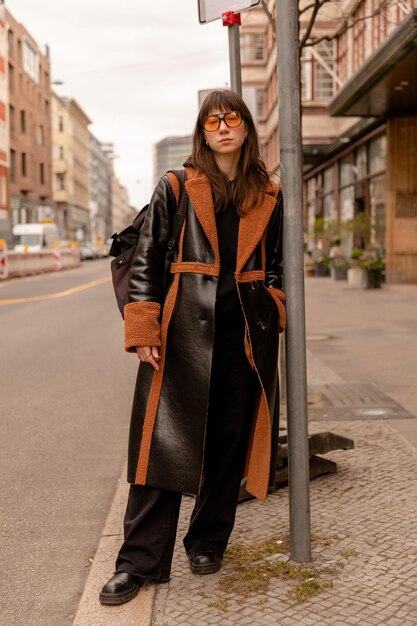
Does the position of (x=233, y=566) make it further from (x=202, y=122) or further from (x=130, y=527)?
(x=202, y=122)

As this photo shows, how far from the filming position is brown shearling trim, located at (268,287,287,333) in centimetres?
311

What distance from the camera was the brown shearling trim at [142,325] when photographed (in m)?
2.93

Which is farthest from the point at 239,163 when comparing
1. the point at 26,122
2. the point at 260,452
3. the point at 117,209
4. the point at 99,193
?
the point at 117,209

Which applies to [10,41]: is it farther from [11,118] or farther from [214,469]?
[214,469]

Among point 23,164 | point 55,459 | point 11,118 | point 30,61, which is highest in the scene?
point 30,61

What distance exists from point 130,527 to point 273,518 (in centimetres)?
90

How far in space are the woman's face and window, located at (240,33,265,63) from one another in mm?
49836

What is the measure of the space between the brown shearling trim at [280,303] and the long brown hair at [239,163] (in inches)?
12.8

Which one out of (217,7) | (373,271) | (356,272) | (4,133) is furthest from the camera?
(4,133)

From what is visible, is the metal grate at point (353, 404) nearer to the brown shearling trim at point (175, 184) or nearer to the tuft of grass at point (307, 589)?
the tuft of grass at point (307, 589)

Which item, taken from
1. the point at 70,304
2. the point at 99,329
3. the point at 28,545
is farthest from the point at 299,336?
the point at 70,304

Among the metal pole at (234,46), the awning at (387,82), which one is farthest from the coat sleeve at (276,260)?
the awning at (387,82)

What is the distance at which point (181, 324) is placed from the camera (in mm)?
2988

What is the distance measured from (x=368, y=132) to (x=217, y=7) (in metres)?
22.4
